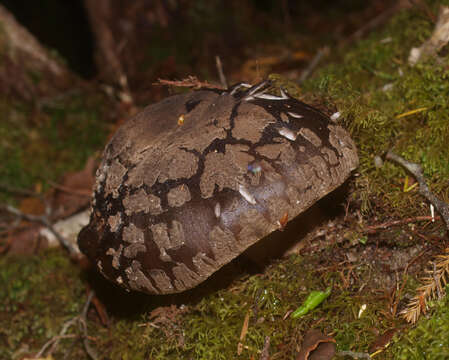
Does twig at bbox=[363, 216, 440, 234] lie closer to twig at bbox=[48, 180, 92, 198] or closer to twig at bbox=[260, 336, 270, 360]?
twig at bbox=[260, 336, 270, 360]

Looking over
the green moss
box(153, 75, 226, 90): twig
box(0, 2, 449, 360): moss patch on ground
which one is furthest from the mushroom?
the green moss

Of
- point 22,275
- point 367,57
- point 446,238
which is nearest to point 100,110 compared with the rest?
point 22,275

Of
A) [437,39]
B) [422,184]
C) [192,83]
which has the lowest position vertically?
[422,184]

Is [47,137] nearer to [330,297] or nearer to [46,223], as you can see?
[46,223]

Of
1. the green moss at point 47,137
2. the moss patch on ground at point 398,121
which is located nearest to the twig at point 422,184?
the moss patch on ground at point 398,121

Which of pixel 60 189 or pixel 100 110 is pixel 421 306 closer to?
pixel 60 189

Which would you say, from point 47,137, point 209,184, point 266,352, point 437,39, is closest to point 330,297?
point 266,352
